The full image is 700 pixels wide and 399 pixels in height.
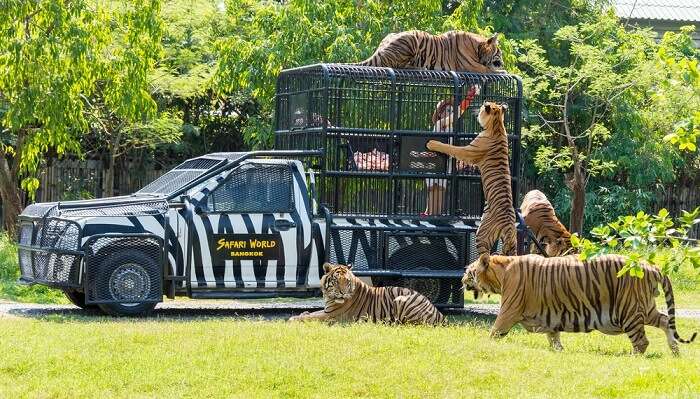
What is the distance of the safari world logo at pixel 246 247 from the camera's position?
14.4m

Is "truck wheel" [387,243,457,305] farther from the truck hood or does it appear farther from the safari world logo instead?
the truck hood

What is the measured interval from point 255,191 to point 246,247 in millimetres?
698

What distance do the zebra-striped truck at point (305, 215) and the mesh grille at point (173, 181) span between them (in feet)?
0.11

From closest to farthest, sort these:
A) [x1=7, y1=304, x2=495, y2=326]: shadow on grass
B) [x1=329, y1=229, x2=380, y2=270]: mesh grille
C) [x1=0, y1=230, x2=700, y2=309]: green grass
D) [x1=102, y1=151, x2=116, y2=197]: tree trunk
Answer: [x1=7, y1=304, x2=495, y2=326]: shadow on grass → [x1=329, y1=229, x2=380, y2=270]: mesh grille → [x1=0, y1=230, x2=700, y2=309]: green grass → [x1=102, y1=151, x2=116, y2=197]: tree trunk

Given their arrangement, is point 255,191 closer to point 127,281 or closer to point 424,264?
point 127,281

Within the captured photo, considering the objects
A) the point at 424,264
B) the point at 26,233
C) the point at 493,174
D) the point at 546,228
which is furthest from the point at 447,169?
the point at 26,233

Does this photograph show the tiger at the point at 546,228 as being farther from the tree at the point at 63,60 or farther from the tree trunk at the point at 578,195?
the tree trunk at the point at 578,195

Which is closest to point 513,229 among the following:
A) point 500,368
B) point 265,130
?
point 500,368

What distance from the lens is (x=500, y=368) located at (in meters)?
10.3

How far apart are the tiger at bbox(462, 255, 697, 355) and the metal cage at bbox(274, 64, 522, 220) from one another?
111 inches

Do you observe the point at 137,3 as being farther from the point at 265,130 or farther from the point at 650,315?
the point at 650,315

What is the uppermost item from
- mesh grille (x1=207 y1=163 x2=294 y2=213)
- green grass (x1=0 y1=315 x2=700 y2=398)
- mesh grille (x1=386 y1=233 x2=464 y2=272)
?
mesh grille (x1=207 y1=163 x2=294 y2=213)

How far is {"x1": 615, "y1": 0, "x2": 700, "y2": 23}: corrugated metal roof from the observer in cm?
3584

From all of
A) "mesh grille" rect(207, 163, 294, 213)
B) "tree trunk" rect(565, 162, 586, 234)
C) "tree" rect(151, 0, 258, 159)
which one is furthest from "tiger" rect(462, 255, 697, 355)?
"tree" rect(151, 0, 258, 159)
